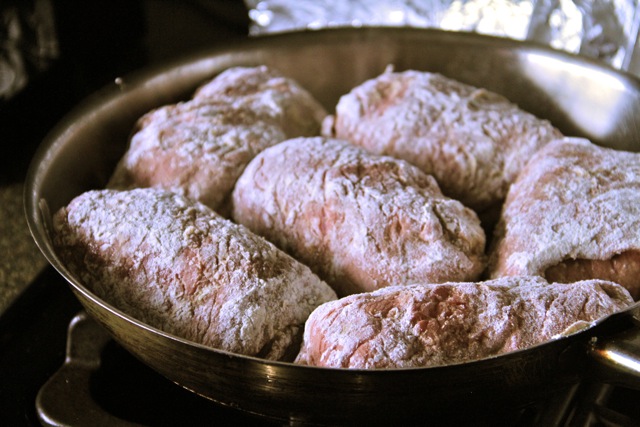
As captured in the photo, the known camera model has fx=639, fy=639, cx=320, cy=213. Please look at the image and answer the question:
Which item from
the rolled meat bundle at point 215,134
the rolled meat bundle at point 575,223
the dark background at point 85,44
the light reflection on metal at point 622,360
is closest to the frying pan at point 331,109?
the light reflection on metal at point 622,360

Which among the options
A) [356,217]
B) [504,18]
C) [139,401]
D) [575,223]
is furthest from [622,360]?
[504,18]

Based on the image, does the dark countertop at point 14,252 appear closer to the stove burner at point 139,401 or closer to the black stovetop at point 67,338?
the black stovetop at point 67,338

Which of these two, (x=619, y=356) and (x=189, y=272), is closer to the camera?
(x=619, y=356)

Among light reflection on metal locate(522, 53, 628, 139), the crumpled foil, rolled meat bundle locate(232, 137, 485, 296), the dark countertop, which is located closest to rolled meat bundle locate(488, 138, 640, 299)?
rolled meat bundle locate(232, 137, 485, 296)

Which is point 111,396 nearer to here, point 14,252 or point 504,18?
point 14,252

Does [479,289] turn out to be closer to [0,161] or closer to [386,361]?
[386,361]
